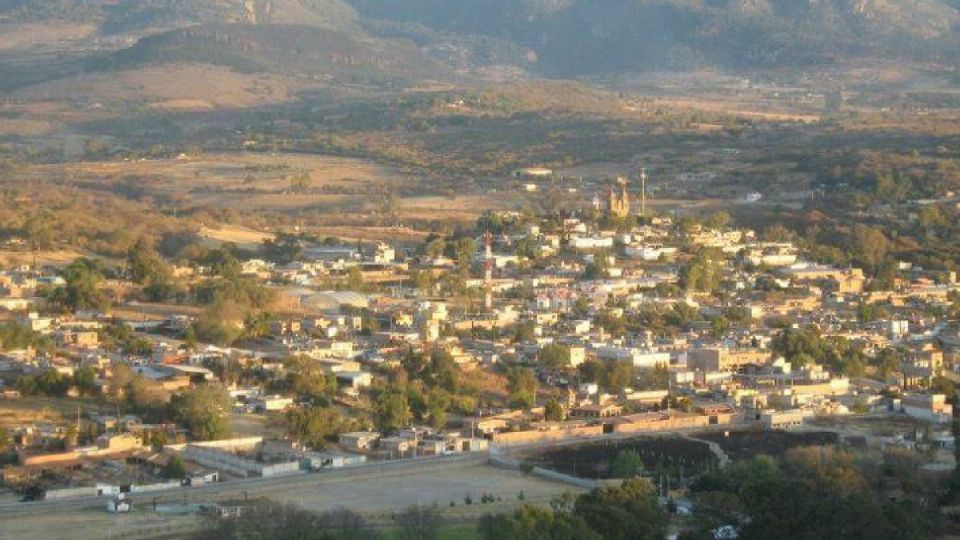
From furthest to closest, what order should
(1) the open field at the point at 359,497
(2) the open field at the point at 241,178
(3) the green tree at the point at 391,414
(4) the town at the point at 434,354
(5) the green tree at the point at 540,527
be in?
Answer: (2) the open field at the point at 241,178 < (3) the green tree at the point at 391,414 < (4) the town at the point at 434,354 < (1) the open field at the point at 359,497 < (5) the green tree at the point at 540,527

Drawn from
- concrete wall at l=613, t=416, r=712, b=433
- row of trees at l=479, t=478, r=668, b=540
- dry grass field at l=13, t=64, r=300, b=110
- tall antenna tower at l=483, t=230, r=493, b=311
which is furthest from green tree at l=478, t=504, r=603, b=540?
dry grass field at l=13, t=64, r=300, b=110

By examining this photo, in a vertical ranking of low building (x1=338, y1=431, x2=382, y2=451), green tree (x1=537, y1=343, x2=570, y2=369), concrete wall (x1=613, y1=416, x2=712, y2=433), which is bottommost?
green tree (x1=537, y1=343, x2=570, y2=369)

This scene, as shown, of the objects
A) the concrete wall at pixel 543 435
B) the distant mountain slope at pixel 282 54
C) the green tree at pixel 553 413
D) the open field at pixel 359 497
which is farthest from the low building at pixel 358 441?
the distant mountain slope at pixel 282 54

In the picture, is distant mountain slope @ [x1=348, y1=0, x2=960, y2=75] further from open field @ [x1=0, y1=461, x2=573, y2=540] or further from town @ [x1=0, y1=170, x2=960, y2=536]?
open field @ [x1=0, y1=461, x2=573, y2=540]

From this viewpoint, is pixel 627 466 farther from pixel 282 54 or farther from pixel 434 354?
pixel 282 54

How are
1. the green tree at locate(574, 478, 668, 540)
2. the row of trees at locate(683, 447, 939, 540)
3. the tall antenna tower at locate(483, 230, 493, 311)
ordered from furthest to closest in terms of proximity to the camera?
the tall antenna tower at locate(483, 230, 493, 311)
the green tree at locate(574, 478, 668, 540)
the row of trees at locate(683, 447, 939, 540)

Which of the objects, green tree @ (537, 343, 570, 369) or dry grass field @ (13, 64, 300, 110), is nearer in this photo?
green tree @ (537, 343, 570, 369)

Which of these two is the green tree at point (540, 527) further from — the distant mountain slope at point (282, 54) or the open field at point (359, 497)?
the distant mountain slope at point (282, 54)
